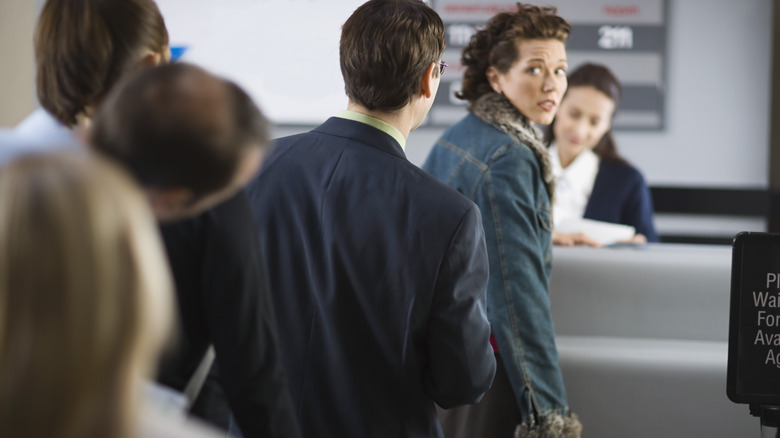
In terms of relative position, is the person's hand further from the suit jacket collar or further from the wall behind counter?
the wall behind counter

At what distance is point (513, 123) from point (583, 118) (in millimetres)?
2302

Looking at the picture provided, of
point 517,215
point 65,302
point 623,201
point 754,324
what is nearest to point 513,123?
point 517,215

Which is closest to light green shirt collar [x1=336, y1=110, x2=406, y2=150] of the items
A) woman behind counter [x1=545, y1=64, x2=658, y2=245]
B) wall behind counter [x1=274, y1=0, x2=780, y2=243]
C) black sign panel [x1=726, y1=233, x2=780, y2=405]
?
black sign panel [x1=726, y1=233, x2=780, y2=405]

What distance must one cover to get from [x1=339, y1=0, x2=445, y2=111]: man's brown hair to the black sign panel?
892 millimetres

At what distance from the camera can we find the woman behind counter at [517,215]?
197cm

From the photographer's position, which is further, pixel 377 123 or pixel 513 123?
pixel 513 123

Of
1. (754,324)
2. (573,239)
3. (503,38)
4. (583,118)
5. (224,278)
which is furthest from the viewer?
(583,118)

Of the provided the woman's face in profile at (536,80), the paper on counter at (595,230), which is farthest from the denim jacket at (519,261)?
the paper on counter at (595,230)

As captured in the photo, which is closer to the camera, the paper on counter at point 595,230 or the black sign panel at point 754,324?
the black sign panel at point 754,324

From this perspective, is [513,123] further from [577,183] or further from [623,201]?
[577,183]

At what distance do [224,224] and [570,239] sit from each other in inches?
74.6

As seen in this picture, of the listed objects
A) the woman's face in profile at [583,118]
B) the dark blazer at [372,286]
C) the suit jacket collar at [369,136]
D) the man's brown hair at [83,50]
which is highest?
the man's brown hair at [83,50]

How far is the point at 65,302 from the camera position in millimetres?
547

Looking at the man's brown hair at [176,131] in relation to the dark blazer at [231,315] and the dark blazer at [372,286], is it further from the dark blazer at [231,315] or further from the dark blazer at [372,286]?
the dark blazer at [372,286]
